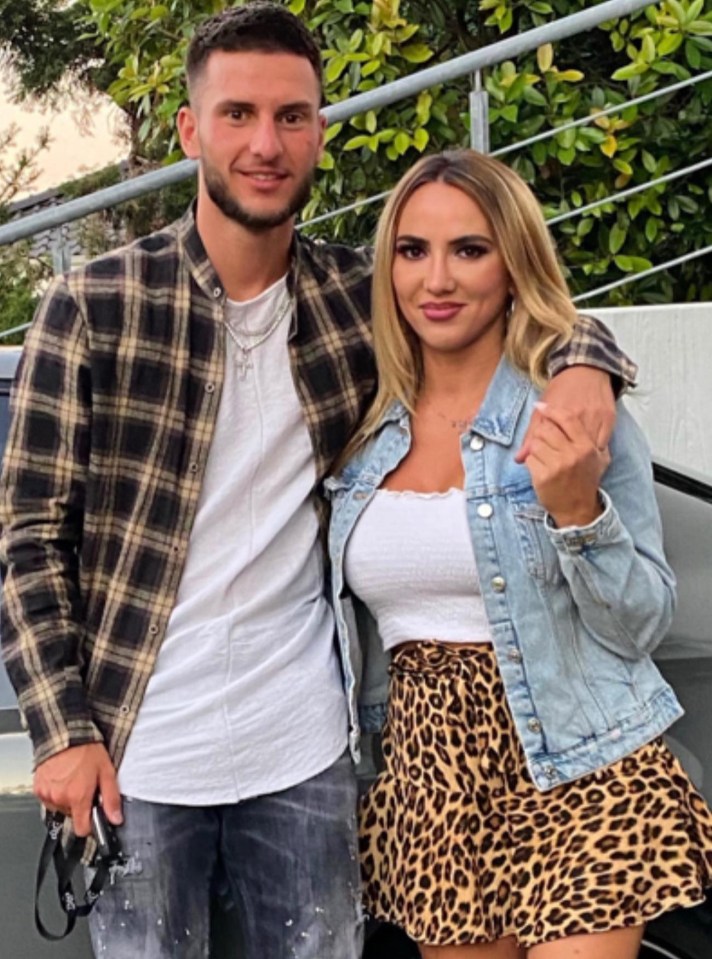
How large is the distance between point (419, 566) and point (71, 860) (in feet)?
2.29

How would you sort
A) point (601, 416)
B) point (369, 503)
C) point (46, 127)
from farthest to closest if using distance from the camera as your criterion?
point (46, 127), point (369, 503), point (601, 416)

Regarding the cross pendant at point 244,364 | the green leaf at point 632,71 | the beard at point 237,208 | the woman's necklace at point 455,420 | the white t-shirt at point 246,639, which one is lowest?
the white t-shirt at point 246,639

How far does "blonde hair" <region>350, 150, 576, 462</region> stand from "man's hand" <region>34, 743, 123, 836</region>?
0.64m

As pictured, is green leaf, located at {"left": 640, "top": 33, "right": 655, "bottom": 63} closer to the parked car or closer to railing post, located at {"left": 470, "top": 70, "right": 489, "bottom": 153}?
railing post, located at {"left": 470, "top": 70, "right": 489, "bottom": 153}

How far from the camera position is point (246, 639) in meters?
2.30

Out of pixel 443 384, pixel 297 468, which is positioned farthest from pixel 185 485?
pixel 443 384

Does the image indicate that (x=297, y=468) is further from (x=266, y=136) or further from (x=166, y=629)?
(x=266, y=136)

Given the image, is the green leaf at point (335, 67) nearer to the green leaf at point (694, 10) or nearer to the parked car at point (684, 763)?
the green leaf at point (694, 10)

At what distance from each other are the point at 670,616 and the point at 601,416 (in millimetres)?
349

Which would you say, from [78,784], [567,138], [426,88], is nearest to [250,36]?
[78,784]

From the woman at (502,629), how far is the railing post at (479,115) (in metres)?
2.43

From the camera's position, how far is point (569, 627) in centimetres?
231

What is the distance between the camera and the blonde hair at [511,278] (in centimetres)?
237

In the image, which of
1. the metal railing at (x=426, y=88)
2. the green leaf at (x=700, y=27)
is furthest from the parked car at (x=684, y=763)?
the green leaf at (x=700, y=27)
